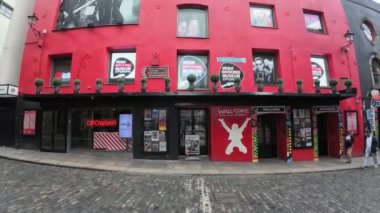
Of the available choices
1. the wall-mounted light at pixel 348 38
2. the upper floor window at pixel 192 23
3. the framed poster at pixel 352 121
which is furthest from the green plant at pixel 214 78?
the wall-mounted light at pixel 348 38

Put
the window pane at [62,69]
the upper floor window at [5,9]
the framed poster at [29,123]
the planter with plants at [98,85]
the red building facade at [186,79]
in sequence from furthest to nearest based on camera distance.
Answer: the upper floor window at [5,9], the window pane at [62,69], the framed poster at [29,123], the red building facade at [186,79], the planter with plants at [98,85]

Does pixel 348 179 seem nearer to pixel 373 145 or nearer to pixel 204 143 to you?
pixel 373 145

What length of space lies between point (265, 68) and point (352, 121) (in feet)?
21.4

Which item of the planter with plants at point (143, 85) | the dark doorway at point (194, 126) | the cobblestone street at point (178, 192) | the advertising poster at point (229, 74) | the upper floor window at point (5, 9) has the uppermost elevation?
the upper floor window at point (5, 9)

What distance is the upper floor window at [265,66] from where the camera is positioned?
13531mm

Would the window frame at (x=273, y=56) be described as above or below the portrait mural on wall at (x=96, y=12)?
below

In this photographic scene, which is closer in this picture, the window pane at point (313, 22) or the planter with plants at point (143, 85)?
the planter with plants at point (143, 85)

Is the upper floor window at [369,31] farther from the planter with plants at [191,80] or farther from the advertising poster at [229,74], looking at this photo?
the planter with plants at [191,80]

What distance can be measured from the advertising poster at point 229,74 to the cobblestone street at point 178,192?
540 centimetres

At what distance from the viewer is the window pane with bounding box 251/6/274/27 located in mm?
14352

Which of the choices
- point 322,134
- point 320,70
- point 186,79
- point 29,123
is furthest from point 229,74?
point 29,123

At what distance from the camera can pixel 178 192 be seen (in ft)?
22.9

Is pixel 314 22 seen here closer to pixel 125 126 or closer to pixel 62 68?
pixel 125 126

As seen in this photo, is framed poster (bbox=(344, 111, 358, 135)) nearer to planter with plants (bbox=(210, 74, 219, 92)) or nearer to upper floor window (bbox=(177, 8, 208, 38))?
planter with plants (bbox=(210, 74, 219, 92))
